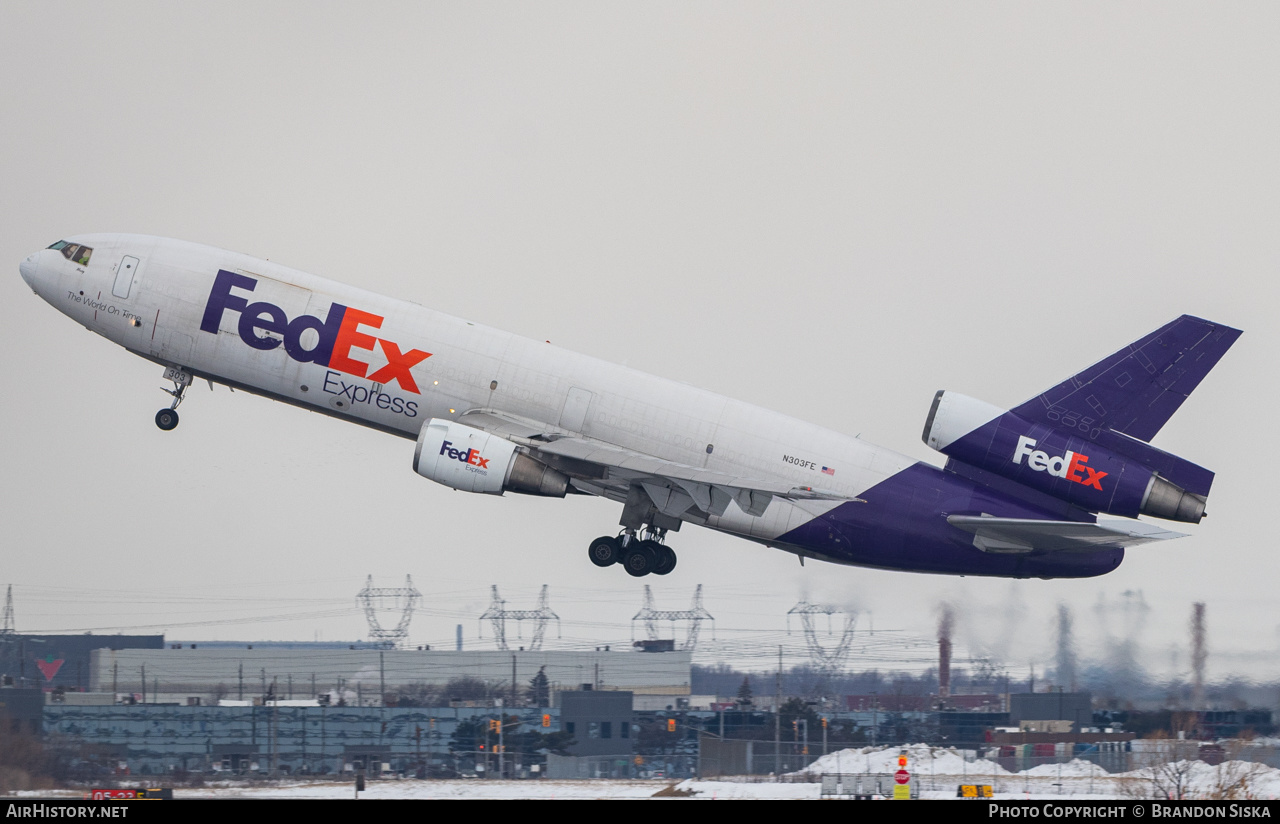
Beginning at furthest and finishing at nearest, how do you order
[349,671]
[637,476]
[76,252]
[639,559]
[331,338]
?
[349,671] < [76,252] < [639,559] < [331,338] < [637,476]

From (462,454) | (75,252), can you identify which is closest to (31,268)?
(75,252)

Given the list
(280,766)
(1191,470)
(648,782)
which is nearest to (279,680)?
(280,766)

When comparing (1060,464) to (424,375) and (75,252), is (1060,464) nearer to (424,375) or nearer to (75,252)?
(424,375)

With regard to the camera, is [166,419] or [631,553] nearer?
[631,553]

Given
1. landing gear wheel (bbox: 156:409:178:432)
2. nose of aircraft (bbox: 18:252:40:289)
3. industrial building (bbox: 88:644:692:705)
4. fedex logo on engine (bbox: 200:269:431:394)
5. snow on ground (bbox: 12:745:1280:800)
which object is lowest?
snow on ground (bbox: 12:745:1280:800)

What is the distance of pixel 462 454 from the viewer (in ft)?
133

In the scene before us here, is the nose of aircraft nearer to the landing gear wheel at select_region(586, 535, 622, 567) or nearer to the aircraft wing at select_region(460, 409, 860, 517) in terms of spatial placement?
the aircraft wing at select_region(460, 409, 860, 517)

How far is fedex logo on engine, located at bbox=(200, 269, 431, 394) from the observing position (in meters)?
41.8

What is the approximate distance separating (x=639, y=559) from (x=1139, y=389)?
1665 centimetres

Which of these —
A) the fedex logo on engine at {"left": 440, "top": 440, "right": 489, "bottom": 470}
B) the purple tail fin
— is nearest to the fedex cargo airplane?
the purple tail fin

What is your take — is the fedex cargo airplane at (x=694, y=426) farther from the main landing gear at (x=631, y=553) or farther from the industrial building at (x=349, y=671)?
the industrial building at (x=349, y=671)

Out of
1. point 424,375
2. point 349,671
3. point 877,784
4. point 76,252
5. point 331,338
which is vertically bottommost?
point 877,784

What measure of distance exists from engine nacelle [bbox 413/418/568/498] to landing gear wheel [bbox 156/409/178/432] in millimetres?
10242
